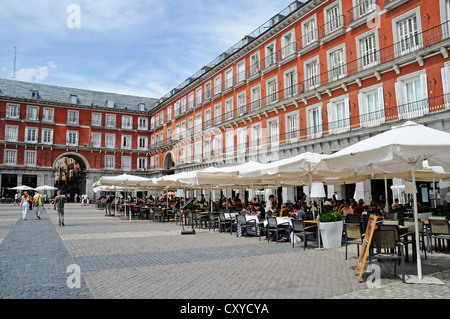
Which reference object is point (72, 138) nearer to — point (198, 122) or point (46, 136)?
point (46, 136)

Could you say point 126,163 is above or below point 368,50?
below

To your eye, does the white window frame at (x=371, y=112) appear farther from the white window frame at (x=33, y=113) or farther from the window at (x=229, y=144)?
the white window frame at (x=33, y=113)

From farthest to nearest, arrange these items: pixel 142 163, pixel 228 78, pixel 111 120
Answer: pixel 142 163 < pixel 111 120 < pixel 228 78

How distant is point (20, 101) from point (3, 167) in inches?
373

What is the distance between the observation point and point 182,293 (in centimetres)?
502

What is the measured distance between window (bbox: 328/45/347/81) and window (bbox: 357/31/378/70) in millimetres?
1186

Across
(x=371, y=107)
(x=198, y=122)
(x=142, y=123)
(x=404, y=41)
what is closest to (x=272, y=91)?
(x=371, y=107)

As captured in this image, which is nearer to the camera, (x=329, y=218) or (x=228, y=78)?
(x=329, y=218)

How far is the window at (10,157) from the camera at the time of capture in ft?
148

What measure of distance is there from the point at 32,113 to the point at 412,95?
4776cm

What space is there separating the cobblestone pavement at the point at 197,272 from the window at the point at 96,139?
43189mm

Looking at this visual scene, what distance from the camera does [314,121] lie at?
23.5 m
